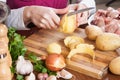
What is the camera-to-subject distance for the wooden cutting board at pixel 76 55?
760mm

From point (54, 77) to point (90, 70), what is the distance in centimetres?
11

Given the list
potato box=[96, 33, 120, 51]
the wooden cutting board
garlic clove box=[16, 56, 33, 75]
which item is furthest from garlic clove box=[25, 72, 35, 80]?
potato box=[96, 33, 120, 51]

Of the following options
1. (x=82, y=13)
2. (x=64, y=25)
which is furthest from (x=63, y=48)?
(x=82, y=13)

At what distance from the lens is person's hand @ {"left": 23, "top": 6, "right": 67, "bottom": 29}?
0.92 m

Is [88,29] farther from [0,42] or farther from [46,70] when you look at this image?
[0,42]

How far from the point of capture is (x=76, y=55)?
0.82 m

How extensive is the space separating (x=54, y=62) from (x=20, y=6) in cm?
51

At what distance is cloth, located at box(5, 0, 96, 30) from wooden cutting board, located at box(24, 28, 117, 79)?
0.34 ft

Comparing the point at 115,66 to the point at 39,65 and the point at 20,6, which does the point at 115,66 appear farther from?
the point at 20,6

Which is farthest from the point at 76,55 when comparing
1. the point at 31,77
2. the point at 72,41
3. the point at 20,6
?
the point at 20,6

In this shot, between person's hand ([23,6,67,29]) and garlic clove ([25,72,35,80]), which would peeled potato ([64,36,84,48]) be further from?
garlic clove ([25,72,35,80])

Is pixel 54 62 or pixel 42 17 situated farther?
pixel 42 17

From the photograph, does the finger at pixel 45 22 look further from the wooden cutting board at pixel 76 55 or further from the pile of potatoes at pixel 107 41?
the pile of potatoes at pixel 107 41

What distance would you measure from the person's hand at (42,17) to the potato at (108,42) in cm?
17
